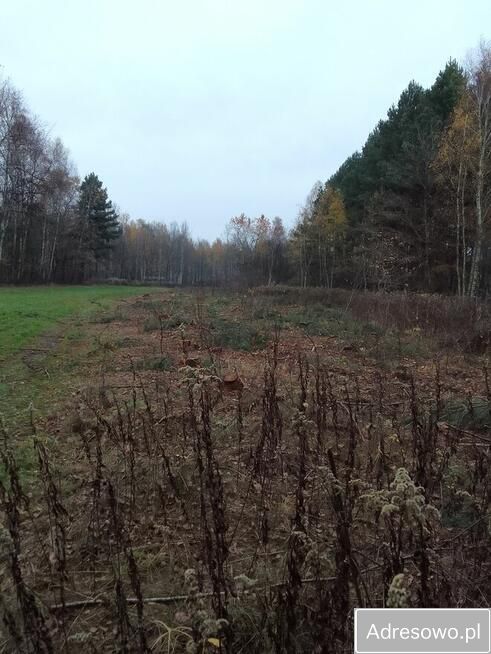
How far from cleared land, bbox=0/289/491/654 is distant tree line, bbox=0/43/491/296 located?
15.1 meters

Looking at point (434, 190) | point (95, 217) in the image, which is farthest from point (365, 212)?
point (95, 217)

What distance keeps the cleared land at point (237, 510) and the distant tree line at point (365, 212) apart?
15.1 meters

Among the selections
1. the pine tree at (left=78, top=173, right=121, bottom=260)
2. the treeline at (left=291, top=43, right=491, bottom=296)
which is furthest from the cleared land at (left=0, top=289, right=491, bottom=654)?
the pine tree at (left=78, top=173, right=121, bottom=260)

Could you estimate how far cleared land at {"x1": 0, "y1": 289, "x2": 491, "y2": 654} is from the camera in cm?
184

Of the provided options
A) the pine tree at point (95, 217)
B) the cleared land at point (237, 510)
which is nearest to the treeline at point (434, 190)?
the cleared land at point (237, 510)

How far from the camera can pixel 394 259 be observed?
22062 mm

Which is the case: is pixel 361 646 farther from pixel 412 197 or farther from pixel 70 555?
pixel 412 197

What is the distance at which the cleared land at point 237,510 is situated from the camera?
6.03 ft

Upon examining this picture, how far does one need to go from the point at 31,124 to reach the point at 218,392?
3382 cm

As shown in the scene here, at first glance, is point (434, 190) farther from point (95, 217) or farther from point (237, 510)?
point (95, 217)

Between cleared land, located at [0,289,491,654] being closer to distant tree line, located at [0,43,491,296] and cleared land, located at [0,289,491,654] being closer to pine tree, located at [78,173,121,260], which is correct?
distant tree line, located at [0,43,491,296]

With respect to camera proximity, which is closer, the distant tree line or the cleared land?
the cleared land

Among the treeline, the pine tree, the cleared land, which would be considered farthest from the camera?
the pine tree

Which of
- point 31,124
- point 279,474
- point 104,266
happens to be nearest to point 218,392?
point 279,474
